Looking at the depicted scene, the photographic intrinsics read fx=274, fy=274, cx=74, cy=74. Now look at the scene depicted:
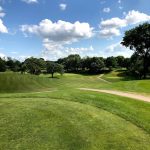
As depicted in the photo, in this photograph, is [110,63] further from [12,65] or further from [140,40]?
[140,40]

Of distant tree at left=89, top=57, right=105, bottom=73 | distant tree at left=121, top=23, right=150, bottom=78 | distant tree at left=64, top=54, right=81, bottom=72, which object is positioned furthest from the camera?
distant tree at left=64, top=54, right=81, bottom=72

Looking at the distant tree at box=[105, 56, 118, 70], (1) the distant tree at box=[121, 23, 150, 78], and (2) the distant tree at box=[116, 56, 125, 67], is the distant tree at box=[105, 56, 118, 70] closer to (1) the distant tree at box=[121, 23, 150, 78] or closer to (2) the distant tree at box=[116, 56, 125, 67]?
(2) the distant tree at box=[116, 56, 125, 67]

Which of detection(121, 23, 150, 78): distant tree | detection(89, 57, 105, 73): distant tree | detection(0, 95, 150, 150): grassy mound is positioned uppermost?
detection(121, 23, 150, 78): distant tree

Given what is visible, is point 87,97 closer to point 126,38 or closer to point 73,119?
point 73,119

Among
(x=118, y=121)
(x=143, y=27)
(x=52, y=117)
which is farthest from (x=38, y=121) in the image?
(x=143, y=27)

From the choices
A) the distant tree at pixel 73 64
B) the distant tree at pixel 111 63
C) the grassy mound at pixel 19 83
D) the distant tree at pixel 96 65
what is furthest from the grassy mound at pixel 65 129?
the distant tree at pixel 73 64

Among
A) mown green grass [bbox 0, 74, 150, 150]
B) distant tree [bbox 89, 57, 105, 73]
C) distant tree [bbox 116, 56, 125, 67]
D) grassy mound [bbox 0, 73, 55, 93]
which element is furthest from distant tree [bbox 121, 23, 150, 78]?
distant tree [bbox 116, 56, 125, 67]

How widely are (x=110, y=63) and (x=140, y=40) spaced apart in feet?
254

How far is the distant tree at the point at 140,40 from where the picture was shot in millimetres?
67938

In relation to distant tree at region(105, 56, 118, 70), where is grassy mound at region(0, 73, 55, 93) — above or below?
below

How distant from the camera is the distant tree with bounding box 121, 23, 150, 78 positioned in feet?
223

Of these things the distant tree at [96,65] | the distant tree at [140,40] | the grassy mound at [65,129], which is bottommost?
the grassy mound at [65,129]

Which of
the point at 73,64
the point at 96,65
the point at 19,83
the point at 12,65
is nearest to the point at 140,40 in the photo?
the point at 19,83

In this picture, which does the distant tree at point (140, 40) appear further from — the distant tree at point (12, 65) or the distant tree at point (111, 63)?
the distant tree at point (12, 65)
